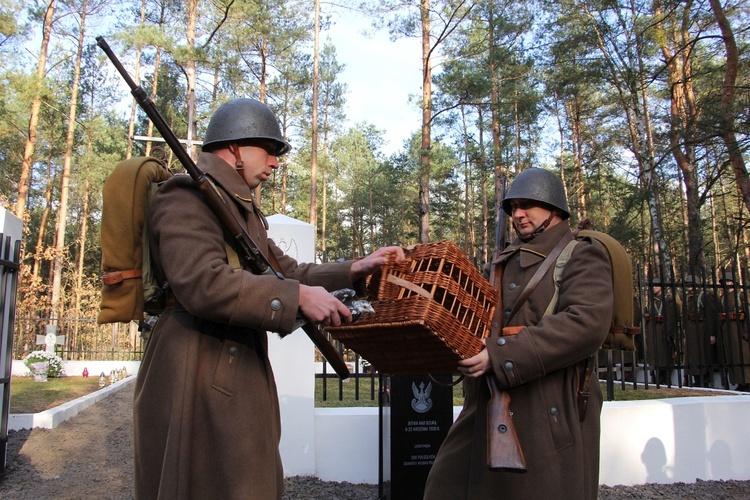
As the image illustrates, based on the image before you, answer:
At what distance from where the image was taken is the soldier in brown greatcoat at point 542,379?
294cm

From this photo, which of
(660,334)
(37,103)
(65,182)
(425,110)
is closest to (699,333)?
(660,334)

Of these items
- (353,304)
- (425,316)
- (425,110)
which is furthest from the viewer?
(425,110)

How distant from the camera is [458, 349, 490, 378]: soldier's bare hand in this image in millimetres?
2789

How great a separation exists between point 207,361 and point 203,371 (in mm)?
41

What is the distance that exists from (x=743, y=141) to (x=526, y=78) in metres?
16.9

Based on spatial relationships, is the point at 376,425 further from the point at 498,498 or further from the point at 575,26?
the point at 575,26

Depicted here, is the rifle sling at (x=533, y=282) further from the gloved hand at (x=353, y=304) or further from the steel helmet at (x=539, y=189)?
the gloved hand at (x=353, y=304)

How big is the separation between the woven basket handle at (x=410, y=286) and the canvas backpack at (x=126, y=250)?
931 millimetres

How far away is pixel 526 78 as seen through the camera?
28.3m

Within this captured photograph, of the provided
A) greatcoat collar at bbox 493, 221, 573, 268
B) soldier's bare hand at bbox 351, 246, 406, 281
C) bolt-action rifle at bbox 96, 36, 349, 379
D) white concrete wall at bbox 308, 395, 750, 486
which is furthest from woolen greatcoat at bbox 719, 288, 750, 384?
bolt-action rifle at bbox 96, 36, 349, 379

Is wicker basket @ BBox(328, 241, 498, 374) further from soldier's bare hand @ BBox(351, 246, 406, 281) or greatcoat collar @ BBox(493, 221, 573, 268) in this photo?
greatcoat collar @ BBox(493, 221, 573, 268)

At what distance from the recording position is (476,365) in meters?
2.82

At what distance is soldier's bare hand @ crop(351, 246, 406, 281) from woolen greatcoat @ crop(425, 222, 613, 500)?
621 mm

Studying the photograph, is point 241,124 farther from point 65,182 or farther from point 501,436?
point 65,182
